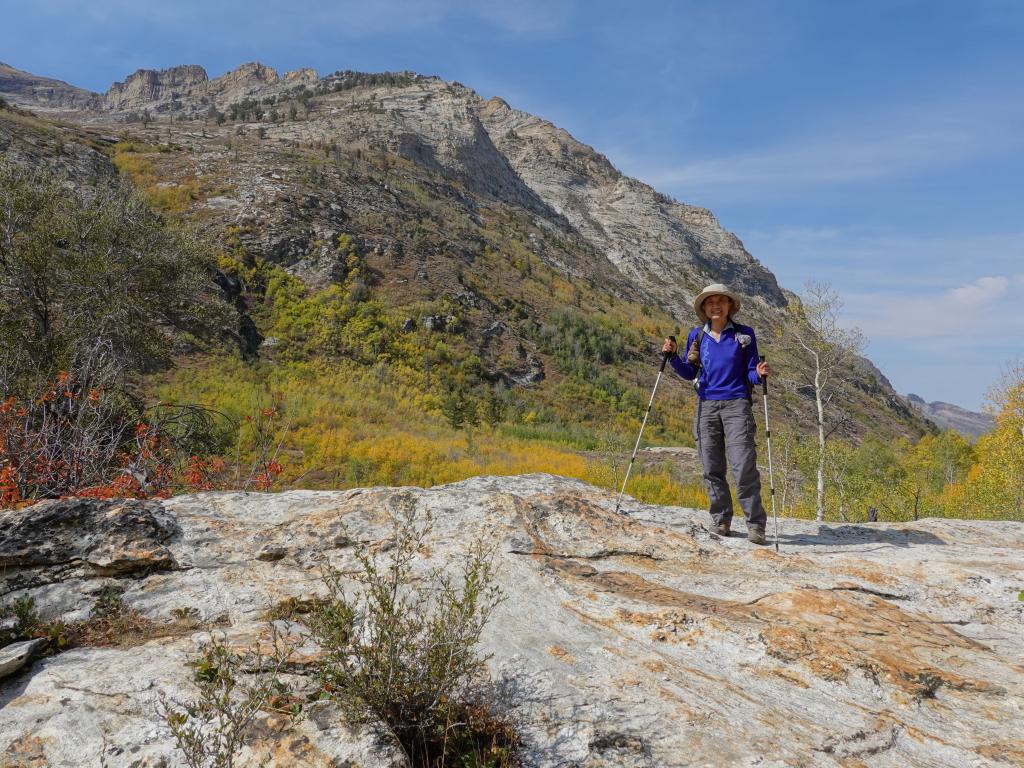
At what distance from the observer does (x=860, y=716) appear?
2609mm

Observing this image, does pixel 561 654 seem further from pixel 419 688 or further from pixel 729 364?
pixel 729 364

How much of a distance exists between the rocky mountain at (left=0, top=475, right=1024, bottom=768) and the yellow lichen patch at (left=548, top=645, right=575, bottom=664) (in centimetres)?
2

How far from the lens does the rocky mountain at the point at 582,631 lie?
2.24 m

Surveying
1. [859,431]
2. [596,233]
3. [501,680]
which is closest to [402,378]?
[501,680]

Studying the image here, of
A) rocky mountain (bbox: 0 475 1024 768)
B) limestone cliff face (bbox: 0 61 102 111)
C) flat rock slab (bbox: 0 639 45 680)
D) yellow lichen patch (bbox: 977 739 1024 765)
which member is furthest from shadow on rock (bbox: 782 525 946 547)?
limestone cliff face (bbox: 0 61 102 111)

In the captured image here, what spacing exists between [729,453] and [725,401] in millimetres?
509

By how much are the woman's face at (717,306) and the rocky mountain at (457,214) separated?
1172 centimetres

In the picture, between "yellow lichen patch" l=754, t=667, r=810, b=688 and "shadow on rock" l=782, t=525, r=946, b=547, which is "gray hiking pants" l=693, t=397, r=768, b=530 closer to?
"shadow on rock" l=782, t=525, r=946, b=547

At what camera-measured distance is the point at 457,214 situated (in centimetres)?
4656

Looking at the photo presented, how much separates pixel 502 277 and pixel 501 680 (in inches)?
1491

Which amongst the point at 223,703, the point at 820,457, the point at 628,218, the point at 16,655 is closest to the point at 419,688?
the point at 223,703

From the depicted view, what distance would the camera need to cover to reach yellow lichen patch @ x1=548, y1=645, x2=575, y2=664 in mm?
2816

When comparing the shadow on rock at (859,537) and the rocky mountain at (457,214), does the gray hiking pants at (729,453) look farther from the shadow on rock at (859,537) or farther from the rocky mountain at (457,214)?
the rocky mountain at (457,214)

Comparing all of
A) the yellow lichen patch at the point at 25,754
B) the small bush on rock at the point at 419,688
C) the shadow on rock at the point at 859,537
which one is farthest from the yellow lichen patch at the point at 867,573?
the yellow lichen patch at the point at 25,754
